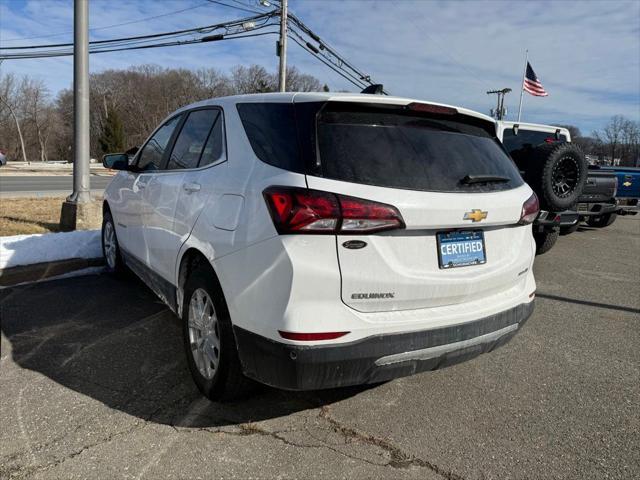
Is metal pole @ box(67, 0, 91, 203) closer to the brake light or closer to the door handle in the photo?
the door handle

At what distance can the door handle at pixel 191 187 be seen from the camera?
3.04 meters

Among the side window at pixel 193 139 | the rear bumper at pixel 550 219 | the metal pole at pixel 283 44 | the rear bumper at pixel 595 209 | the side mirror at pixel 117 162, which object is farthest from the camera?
the metal pole at pixel 283 44

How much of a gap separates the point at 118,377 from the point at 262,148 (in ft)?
5.90

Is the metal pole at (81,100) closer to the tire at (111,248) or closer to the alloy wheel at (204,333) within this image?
the tire at (111,248)

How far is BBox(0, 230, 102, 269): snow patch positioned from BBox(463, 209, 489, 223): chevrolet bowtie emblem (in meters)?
4.81

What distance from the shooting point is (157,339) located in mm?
3803

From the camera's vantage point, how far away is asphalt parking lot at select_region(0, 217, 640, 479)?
2.37 m

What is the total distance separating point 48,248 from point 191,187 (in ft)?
11.7

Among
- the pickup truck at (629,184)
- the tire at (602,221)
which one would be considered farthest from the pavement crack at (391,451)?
the pickup truck at (629,184)

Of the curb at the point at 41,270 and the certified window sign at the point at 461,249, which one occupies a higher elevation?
the certified window sign at the point at 461,249

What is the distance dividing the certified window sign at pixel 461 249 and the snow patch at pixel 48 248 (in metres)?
4.71

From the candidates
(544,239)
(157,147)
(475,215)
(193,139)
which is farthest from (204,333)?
(544,239)

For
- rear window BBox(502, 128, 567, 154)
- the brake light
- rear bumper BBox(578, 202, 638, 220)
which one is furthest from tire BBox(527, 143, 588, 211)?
the brake light

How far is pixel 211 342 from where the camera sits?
2.80 metres
